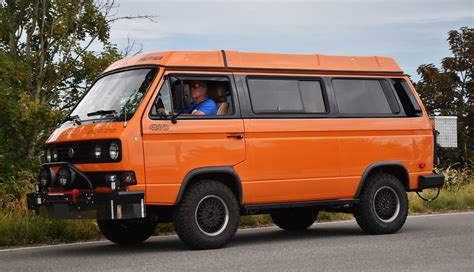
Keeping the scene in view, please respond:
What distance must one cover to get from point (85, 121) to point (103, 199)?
1292 millimetres

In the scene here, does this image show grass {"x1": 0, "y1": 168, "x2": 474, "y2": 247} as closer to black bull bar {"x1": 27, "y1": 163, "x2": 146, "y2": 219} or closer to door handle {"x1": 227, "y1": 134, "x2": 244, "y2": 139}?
black bull bar {"x1": 27, "y1": 163, "x2": 146, "y2": 219}

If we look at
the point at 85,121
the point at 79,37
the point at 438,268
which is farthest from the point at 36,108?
the point at 438,268

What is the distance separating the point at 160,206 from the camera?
1072 centimetres

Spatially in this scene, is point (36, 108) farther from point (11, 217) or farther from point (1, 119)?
point (11, 217)

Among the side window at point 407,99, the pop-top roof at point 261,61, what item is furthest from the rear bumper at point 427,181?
the pop-top roof at point 261,61

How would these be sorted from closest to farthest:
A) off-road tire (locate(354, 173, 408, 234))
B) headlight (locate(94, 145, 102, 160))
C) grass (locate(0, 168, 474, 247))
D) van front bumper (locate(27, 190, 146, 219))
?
van front bumper (locate(27, 190, 146, 219)) < headlight (locate(94, 145, 102, 160)) < grass (locate(0, 168, 474, 247)) < off-road tire (locate(354, 173, 408, 234))

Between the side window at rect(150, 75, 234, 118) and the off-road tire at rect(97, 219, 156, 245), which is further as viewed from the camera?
the off-road tire at rect(97, 219, 156, 245)

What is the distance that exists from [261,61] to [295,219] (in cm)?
303

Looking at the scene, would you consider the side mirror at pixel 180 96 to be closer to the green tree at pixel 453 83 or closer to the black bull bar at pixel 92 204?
the black bull bar at pixel 92 204

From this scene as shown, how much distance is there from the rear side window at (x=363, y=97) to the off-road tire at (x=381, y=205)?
0.96 m

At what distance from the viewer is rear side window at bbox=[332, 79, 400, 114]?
12.2 metres

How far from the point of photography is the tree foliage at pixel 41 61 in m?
18.4

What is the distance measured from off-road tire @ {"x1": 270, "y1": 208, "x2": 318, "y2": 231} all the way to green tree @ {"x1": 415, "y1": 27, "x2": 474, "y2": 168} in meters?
34.1

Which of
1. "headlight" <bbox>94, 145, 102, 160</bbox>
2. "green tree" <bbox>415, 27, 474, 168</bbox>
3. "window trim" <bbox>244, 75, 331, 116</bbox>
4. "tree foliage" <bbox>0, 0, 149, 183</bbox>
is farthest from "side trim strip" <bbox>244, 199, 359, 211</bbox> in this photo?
"green tree" <bbox>415, 27, 474, 168</bbox>
